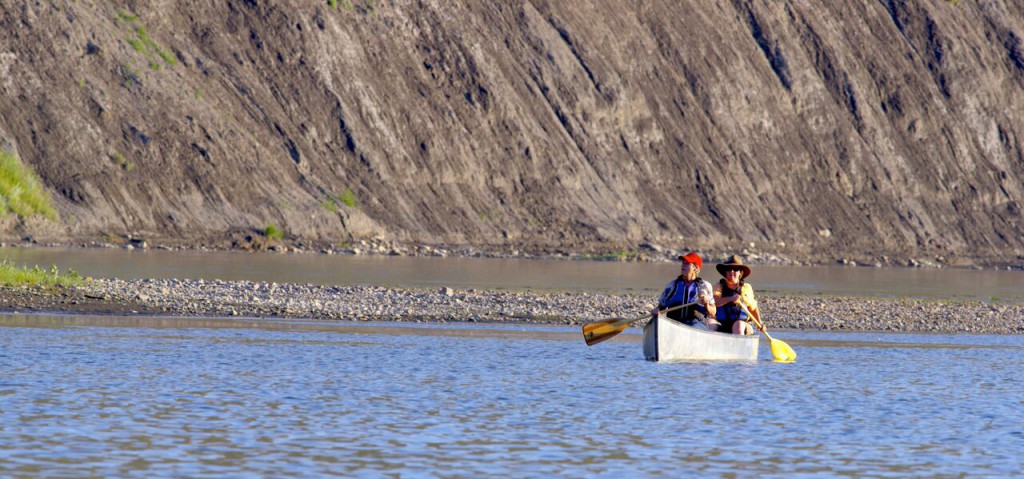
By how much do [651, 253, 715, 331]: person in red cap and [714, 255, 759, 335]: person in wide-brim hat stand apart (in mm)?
384

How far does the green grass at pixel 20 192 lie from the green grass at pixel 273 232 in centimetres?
818

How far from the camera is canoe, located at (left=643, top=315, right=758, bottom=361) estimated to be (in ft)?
77.4

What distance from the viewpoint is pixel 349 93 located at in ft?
237

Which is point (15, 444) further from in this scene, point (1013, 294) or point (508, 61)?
point (508, 61)

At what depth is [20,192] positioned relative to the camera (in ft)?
194

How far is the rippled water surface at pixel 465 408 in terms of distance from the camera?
46.9 feet

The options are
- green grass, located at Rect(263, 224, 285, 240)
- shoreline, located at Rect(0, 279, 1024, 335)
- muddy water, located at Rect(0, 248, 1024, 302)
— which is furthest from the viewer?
green grass, located at Rect(263, 224, 285, 240)

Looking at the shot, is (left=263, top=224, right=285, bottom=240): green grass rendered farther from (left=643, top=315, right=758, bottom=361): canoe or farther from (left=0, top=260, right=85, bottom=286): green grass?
(left=643, top=315, right=758, bottom=361): canoe

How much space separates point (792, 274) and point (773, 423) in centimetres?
4122

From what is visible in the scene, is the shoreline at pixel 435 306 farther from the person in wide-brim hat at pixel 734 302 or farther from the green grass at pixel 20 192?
the green grass at pixel 20 192

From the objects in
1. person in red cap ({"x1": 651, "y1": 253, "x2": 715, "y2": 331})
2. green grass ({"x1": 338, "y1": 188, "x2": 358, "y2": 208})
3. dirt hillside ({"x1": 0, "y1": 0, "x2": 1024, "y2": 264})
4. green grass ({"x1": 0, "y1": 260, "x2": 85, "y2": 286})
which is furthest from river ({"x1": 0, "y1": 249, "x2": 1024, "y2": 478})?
green grass ({"x1": 338, "y1": 188, "x2": 358, "y2": 208})

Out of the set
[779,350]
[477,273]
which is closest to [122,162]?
[477,273]

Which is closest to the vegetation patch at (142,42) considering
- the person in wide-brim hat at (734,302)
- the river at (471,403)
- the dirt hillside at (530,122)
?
the dirt hillside at (530,122)

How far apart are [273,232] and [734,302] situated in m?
40.4
